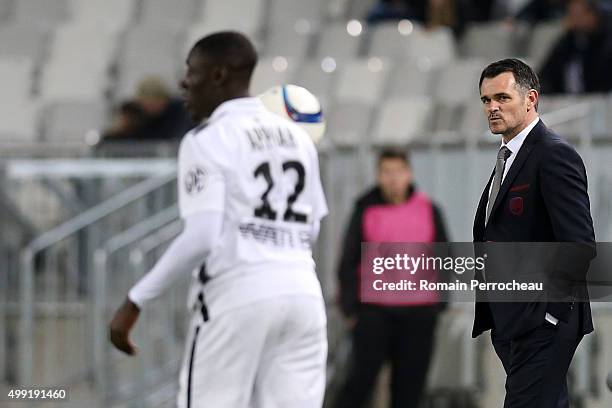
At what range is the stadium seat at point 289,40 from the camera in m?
16.0

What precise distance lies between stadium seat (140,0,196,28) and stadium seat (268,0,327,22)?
0.83 metres

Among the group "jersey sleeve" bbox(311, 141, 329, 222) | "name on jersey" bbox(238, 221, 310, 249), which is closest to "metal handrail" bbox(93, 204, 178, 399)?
"jersey sleeve" bbox(311, 141, 329, 222)

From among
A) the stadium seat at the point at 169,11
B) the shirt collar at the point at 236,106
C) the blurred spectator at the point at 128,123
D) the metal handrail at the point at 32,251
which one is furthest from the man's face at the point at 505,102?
the stadium seat at the point at 169,11

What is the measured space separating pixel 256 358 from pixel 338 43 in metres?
10.2

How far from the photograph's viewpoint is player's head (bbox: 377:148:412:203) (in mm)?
10039

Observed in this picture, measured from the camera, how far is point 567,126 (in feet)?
35.2

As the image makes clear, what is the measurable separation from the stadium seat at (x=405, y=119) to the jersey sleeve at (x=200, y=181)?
8029mm

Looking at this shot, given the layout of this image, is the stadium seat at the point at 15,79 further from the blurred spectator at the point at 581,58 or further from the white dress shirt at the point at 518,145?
the white dress shirt at the point at 518,145

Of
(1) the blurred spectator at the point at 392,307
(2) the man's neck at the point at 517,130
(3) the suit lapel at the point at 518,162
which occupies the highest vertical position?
(2) the man's neck at the point at 517,130

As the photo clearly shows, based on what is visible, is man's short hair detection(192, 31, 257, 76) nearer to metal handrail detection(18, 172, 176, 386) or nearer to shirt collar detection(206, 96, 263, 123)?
shirt collar detection(206, 96, 263, 123)

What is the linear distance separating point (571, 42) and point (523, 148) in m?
8.80

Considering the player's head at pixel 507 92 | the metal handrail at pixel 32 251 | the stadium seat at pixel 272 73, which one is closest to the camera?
the player's head at pixel 507 92

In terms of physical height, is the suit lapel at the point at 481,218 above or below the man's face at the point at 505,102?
below

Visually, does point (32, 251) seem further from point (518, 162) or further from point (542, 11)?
point (542, 11)
